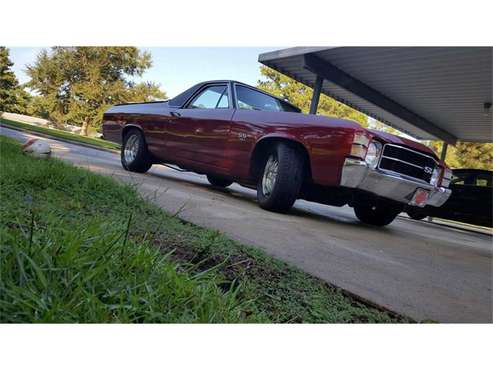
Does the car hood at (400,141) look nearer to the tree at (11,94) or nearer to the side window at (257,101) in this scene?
the side window at (257,101)

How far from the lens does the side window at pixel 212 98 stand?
258cm

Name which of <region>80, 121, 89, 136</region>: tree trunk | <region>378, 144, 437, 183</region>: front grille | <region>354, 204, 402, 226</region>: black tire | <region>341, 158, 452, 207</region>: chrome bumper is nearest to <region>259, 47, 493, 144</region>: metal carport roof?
<region>378, 144, 437, 183</region>: front grille

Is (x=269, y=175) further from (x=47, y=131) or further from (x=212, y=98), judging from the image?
(x=47, y=131)

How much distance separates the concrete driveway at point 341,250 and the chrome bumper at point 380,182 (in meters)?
0.31

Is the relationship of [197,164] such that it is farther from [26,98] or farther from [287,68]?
Result: [26,98]

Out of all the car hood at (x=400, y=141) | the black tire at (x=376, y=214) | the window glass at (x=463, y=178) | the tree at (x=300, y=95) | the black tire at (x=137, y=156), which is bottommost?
the black tire at (x=376, y=214)

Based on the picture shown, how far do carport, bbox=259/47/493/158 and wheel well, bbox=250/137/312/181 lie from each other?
0.27 metres

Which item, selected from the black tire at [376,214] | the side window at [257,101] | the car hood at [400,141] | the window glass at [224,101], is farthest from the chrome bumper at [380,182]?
the window glass at [224,101]

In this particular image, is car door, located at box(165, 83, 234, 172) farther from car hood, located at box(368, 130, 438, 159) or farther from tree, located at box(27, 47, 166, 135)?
car hood, located at box(368, 130, 438, 159)

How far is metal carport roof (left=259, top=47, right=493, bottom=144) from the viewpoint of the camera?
2.49 m

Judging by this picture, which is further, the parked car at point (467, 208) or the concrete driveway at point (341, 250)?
the parked car at point (467, 208)
